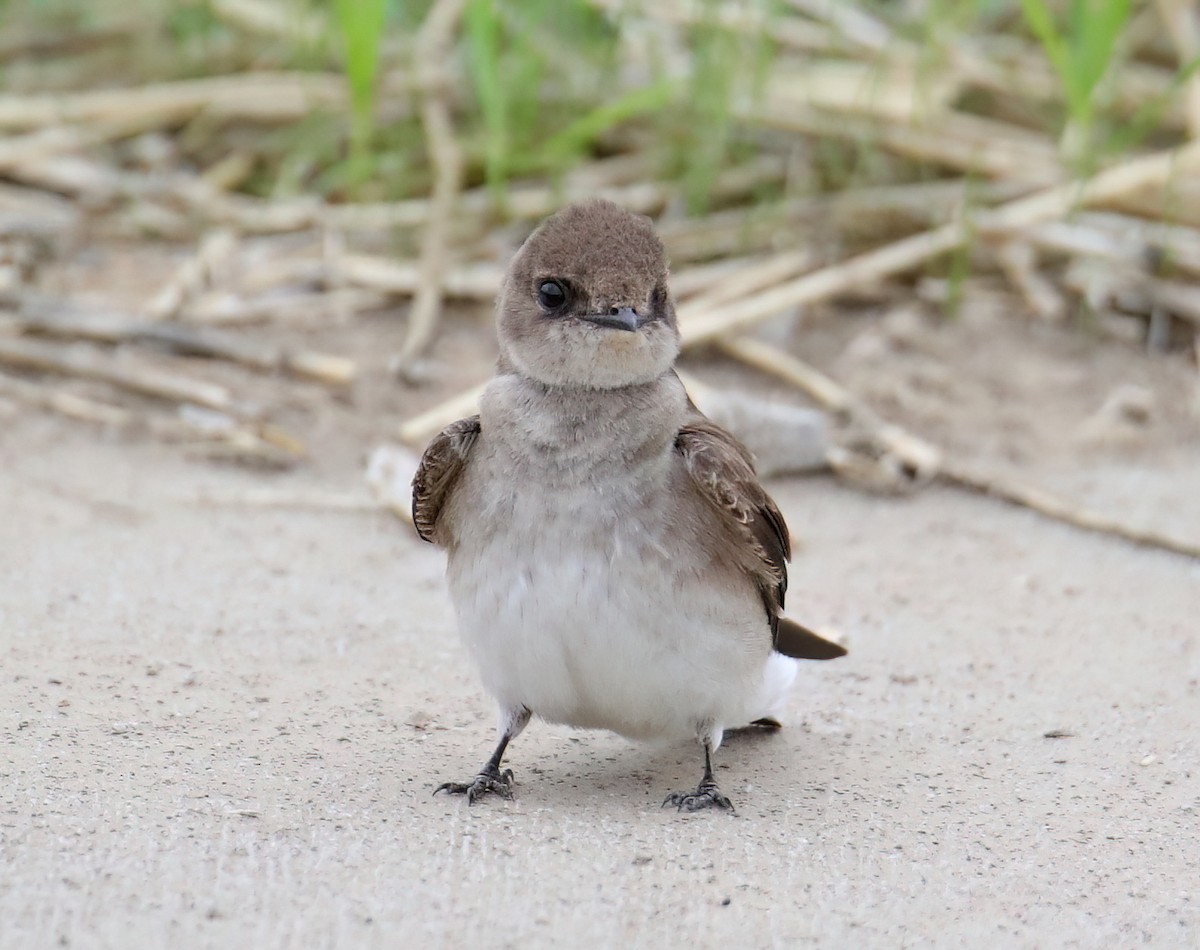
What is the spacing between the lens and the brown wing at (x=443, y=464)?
3.79 meters

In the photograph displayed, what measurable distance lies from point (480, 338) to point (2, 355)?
1727 mm

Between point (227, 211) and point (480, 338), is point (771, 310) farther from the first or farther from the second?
point (227, 211)

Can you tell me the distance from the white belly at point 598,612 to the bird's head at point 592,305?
0.29 m

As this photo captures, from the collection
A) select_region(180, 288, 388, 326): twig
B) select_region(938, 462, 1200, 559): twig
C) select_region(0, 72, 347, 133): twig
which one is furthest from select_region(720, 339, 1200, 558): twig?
select_region(0, 72, 347, 133): twig

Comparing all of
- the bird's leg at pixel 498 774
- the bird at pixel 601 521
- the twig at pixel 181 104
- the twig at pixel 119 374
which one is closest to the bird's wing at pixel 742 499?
the bird at pixel 601 521

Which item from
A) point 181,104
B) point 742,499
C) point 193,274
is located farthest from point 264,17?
point 742,499

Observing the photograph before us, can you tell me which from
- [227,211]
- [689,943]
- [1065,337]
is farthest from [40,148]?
[689,943]

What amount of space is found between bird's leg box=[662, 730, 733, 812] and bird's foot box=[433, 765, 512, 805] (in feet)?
1.09

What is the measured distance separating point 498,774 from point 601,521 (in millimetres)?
598

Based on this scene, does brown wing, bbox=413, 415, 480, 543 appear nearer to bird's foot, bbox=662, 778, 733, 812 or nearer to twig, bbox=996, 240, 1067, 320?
bird's foot, bbox=662, 778, 733, 812

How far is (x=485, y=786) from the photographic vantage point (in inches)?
139

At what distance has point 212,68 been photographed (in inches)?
325

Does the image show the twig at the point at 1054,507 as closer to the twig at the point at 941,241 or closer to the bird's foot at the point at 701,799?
the twig at the point at 941,241

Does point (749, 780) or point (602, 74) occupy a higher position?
point (602, 74)
